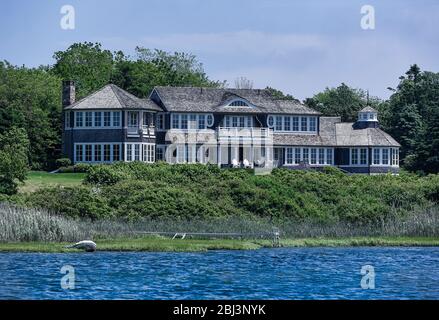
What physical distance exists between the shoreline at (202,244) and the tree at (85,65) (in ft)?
202

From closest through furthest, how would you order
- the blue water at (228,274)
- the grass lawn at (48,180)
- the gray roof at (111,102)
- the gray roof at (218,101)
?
the blue water at (228,274)
the grass lawn at (48,180)
the gray roof at (111,102)
the gray roof at (218,101)

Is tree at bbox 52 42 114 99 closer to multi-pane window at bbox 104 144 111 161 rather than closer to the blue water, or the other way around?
multi-pane window at bbox 104 144 111 161

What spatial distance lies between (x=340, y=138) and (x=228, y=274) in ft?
177

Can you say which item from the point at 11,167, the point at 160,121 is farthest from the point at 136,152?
the point at 11,167

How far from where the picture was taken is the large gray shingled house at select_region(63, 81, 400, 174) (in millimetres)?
95250

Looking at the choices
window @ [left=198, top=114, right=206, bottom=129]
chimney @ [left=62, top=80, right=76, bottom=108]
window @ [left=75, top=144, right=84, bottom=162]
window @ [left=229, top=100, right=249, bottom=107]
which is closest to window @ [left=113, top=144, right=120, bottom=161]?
window @ [left=75, top=144, right=84, bottom=162]

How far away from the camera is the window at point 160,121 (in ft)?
324

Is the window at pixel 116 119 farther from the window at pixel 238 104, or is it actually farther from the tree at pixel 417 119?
the tree at pixel 417 119

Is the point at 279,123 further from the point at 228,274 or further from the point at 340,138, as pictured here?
the point at 228,274

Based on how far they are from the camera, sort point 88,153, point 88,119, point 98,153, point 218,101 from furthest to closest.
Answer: point 218,101
point 88,119
point 88,153
point 98,153

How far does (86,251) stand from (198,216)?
14961mm

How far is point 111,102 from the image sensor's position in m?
95.9

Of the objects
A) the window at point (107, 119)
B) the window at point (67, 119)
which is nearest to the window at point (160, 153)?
the window at point (107, 119)

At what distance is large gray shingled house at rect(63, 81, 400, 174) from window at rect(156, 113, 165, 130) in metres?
0.08
